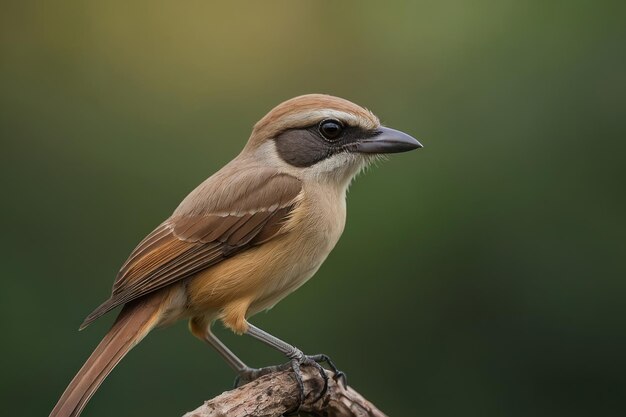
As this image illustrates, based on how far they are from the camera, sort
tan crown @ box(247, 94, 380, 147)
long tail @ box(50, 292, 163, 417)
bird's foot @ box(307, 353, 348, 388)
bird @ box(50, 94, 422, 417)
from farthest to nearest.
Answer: tan crown @ box(247, 94, 380, 147)
bird @ box(50, 94, 422, 417)
bird's foot @ box(307, 353, 348, 388)
long tail @ box(50, 292, 163, 417)

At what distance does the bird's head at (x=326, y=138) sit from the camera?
6562 millimetres

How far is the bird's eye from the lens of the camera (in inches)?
258

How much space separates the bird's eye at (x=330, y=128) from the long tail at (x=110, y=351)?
1.32 meters

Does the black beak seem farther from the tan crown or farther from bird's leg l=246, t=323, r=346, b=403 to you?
bird's leg l=246, t=323, r=346, b=403

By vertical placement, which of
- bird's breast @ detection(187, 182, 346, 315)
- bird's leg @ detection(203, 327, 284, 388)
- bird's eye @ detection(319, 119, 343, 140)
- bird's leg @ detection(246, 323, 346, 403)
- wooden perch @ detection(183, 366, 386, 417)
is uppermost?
bird's eye @ detection(319, 119, 343, 140)

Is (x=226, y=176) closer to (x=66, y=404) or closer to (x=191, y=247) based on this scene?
(x=191, y=247)

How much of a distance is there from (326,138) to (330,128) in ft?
0.23

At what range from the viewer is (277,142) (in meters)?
6.71

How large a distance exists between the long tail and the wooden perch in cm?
70

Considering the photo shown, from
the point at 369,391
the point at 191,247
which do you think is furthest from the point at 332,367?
the point at 369,391

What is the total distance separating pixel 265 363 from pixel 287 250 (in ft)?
5.11

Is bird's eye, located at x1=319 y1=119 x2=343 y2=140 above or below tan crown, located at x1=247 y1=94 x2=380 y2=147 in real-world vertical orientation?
below

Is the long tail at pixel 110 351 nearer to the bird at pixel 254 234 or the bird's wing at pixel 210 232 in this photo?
the bird at pixel 254 234

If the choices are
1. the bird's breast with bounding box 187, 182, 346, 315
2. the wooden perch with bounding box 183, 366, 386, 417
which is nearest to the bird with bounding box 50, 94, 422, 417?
the bird's breast with bounding box 187, 182, 346, 315
